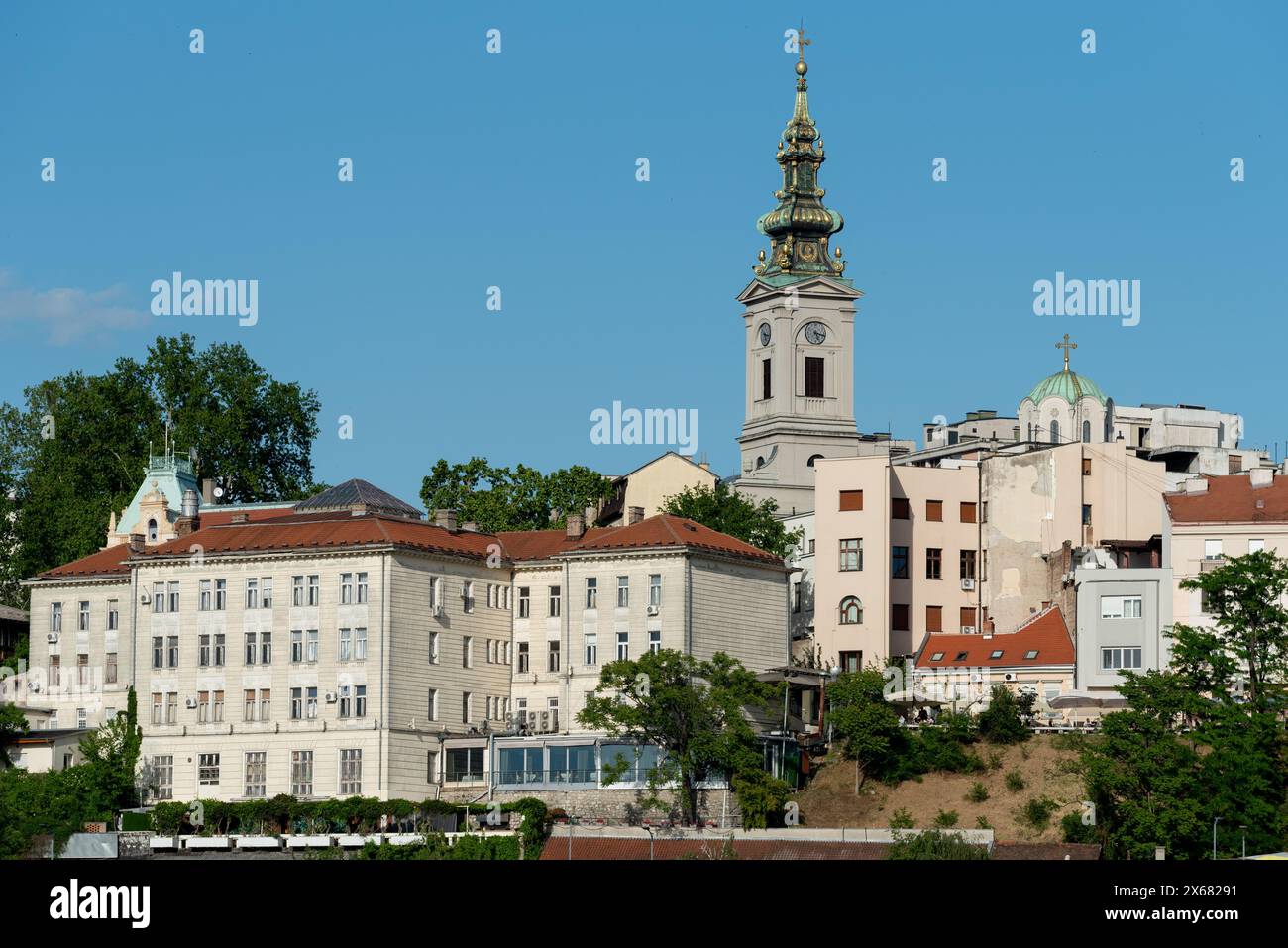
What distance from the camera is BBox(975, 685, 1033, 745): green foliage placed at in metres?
Result: 96.8

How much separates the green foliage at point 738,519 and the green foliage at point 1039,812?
1294 inches

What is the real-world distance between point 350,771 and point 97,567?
20060mm

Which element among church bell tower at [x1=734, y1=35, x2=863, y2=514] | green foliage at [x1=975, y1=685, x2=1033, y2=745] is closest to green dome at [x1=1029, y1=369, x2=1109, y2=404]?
church bell tower at [x1=734, y1=35, x2=863, y2=514]

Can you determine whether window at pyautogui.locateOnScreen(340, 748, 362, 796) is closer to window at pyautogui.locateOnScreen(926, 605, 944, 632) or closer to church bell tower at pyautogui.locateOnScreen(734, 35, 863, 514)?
window at pyautogui.locateOnScreen(926, 605, 944, 632)

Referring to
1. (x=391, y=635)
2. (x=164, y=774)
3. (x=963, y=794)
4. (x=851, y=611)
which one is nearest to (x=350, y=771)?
(x=391, y=635)

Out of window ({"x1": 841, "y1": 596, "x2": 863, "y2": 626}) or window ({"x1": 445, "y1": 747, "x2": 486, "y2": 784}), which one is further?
window ({"x1": 841, "y1": 596, "x2": 863, "y2": 626})

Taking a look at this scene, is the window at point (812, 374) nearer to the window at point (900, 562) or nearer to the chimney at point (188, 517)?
the window at point (900, 562)

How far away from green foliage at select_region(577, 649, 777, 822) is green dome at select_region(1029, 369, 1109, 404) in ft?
164

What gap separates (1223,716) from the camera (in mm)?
86812

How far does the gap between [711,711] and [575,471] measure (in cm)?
3337

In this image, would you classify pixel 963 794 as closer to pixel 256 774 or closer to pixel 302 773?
pixel 302 773

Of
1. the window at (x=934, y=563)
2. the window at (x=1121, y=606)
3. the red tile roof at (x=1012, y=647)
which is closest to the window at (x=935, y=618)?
the window at (x=934, y=563)
